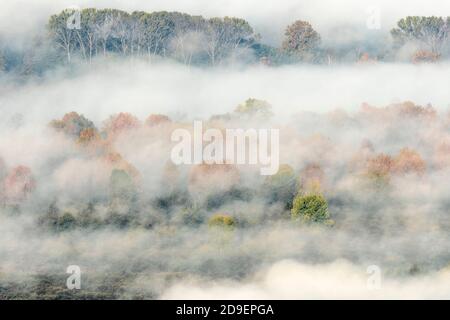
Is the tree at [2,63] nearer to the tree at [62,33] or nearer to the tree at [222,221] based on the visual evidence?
the tree at [62,33]

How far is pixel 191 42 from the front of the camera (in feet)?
426

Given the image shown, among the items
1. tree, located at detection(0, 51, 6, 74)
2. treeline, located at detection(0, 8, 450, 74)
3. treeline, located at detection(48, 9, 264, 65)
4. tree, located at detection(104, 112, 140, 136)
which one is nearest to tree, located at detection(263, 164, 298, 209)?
tree, located at detection(104, 112, 140, 136)

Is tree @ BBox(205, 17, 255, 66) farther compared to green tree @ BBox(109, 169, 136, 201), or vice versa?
tree @ BBox(205, 17, 255, 66)

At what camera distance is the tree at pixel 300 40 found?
134875 mm

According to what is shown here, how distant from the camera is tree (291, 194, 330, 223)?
99.6 m

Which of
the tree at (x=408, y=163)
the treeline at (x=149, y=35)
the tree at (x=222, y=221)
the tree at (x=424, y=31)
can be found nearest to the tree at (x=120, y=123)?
the treeline at (x=149, y=35)

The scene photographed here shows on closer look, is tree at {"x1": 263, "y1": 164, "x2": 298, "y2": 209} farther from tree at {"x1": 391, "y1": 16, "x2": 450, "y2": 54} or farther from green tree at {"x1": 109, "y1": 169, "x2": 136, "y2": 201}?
tree at {"x1": 391, "y1": 16, "x2": 450, "y2": 54}

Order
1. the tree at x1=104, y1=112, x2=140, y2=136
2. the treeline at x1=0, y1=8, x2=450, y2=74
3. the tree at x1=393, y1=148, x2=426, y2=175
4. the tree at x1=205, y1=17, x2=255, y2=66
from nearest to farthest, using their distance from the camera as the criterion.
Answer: the tree at x1=393, y1=148, x2=426, y2=175 → the tree at x1=104, y1=112, x2=140, y2=136 → the treeline at x1=0, y1=8, x2=450, y2=74 → the tree at x1=205, y1=17, x2=255, y2=66

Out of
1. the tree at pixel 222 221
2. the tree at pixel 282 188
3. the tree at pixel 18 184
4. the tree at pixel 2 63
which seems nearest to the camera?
the tree at pixel 222 221

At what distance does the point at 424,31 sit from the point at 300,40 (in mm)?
21382

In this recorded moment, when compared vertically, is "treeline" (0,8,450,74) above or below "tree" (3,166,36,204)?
above

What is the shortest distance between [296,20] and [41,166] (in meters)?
52.1

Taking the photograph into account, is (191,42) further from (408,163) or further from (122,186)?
(408,163)

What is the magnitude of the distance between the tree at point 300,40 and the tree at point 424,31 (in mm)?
14143
